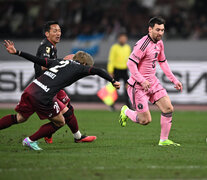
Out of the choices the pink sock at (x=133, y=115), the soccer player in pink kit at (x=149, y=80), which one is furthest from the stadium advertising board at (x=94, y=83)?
the soccer player in pink kit at (x=149, y=80)

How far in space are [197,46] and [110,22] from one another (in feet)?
12.8

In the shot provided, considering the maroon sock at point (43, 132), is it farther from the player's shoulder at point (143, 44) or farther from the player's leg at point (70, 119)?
the player's shoulder at point (143, 44)

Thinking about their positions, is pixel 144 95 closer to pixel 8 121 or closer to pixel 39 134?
pixel 39 134

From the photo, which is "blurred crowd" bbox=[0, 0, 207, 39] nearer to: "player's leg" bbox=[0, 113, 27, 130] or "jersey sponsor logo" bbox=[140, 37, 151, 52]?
"jersey sponsor logo" bbox=[140, 37, 151, 52]

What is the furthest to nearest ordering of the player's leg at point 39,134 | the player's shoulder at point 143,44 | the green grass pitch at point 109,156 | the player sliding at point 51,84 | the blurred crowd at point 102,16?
1. the blurred crowd at point 102,16
2. the player's shoulder at point 143,44
3. the player's leg at point 39,134
4. the player sliding at point 51,84
5. the green grass pitch at point 109,156

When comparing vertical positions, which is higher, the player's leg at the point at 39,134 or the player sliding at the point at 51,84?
the player sliding at the point at 51,84

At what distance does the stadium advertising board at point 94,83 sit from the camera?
1733 centimetres

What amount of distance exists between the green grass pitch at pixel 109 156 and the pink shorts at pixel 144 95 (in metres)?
0.65

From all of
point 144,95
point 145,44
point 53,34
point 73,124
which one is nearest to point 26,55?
point 53,34

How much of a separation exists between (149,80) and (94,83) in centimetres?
918

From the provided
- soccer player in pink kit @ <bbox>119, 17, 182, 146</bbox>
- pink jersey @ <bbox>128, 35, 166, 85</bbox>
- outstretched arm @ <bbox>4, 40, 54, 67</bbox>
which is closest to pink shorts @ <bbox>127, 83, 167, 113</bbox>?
soccer player in pink kit @ <bbox>119, 17, 182, 146</bbox>

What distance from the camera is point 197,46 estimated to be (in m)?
20.5

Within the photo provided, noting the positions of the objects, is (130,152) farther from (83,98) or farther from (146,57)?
(83,98)

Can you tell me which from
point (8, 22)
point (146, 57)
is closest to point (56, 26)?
point (146, 57)
